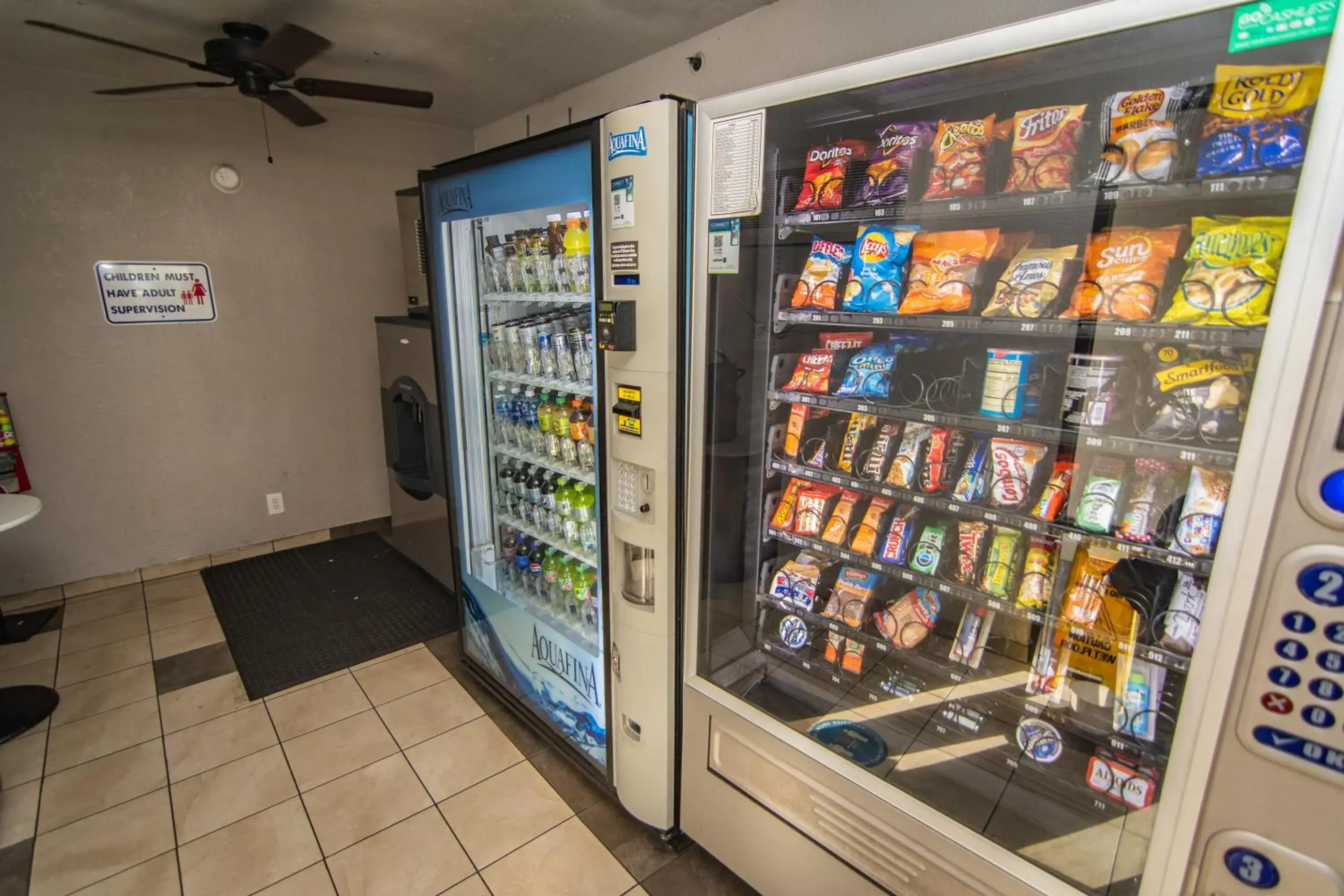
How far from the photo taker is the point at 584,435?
6.63 feet

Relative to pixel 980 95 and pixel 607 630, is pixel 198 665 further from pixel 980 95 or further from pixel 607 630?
pixel 980 95

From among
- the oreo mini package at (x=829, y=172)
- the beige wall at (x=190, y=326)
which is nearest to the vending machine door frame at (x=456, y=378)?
the oreo mini package at (x=829, y=172)

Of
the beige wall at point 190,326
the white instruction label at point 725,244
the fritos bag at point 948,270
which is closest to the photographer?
the fritos bag at point 948,270

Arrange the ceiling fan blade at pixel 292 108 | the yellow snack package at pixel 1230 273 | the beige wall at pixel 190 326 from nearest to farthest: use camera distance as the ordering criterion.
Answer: the yellow snack package at pixel 1230 273 < the ceiling fan blade at pixel 292 108 < the beige wall at pixel 190 326

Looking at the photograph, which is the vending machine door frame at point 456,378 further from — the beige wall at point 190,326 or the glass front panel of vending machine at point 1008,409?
the beige wall at point 190,326

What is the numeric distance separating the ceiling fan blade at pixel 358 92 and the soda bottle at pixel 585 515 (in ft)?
5.12

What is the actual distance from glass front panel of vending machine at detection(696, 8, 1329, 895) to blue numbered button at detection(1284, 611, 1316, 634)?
0.55ft

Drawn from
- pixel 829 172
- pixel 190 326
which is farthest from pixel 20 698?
pixel 829 172

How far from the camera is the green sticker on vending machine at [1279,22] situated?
725mm

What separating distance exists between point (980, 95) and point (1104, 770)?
1.35 meters

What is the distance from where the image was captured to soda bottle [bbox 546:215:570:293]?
6.42 feet

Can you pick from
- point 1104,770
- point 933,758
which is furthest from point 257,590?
point 1104,770

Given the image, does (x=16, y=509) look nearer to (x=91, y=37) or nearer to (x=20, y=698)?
(x=20, y=698)

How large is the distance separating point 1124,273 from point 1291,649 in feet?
1.98
